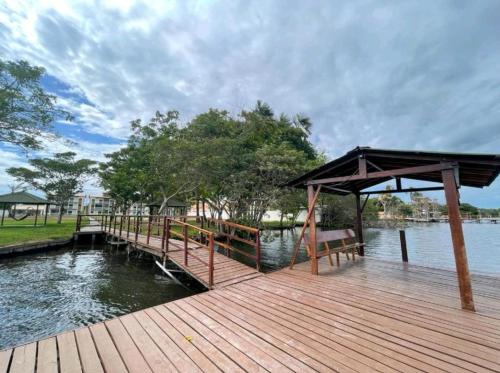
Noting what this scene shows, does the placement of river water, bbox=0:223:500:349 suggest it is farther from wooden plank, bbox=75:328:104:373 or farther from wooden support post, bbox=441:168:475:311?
wooden support post, bbox=441:168:475:311

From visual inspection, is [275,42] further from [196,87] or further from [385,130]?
[385,130]

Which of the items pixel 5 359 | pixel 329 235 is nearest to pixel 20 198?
pixel 5 359

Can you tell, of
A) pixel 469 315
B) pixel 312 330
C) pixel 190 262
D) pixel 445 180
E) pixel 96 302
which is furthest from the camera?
pixel 190 262

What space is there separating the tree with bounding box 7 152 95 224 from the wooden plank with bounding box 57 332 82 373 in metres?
26.1

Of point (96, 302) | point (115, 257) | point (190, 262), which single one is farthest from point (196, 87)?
point (96, 302)

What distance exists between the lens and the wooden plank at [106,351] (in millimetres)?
2178

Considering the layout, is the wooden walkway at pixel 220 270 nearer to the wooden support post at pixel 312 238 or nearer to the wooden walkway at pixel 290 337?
the wooden walkway at pixel 290 337

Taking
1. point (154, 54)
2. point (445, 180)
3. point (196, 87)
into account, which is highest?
point (196, 87)

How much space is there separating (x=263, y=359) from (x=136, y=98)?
1869 centimetres

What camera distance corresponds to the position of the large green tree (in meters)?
9.82

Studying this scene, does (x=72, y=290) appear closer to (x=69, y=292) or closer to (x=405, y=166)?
(x=69, y=292)

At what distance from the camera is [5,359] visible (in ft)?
7.51

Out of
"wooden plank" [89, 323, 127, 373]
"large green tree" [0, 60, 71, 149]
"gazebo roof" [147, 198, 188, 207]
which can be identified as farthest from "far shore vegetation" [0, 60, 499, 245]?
"wooden plank" [89, 323, 127, 373]

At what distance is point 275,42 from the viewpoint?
10.1m
